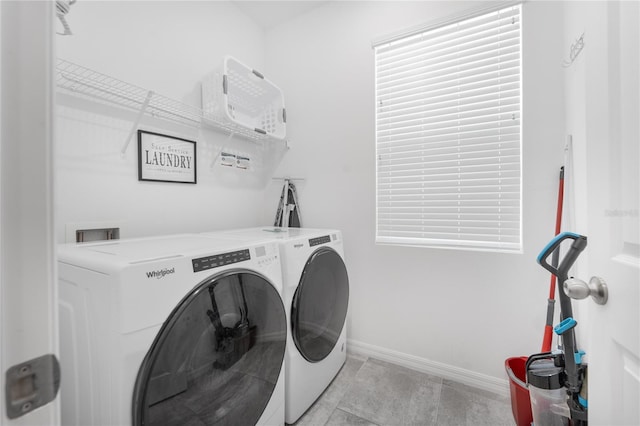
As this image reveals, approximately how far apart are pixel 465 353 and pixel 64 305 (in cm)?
203

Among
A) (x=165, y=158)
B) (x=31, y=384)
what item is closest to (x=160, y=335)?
(x=31, y=384)

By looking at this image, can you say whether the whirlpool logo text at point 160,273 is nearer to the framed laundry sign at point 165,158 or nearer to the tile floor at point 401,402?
the framed laundry sign at point 165,158

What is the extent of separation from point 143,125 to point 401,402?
2.16m

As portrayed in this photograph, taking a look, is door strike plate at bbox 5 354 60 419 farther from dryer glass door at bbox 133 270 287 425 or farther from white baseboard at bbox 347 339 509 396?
white baseboard at bbox 347 339 509 396

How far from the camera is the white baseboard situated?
1582 millimetres

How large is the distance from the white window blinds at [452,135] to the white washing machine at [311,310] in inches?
20.7

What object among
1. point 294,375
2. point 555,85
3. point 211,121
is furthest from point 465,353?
point 211,121


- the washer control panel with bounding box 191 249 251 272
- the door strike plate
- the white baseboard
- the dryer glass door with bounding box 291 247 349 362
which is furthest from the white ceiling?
the white baseboard

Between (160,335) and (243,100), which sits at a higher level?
(243,100)

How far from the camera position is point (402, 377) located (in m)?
1.72

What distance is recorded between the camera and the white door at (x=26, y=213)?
1.07 ft

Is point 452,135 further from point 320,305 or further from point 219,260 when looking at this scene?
point 219,260

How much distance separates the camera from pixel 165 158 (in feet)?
5.14

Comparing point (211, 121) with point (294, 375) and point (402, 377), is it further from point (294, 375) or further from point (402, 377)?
point (402, 377)
